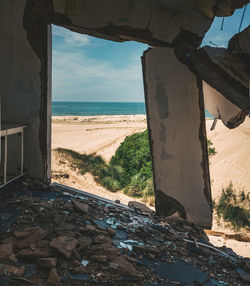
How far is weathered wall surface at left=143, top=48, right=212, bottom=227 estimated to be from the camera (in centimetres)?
374

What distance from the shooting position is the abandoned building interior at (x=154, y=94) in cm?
272

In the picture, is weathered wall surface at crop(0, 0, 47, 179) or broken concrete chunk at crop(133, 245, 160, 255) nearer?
broken concrete chunk at crop(133, 245, 160, 255)

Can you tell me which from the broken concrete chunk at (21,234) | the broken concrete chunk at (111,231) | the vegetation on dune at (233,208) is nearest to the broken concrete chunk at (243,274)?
the broken concrete chunk at (111,231)

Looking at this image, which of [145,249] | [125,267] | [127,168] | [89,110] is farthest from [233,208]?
[89,110]

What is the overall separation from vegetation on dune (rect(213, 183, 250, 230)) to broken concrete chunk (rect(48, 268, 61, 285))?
5259 mm

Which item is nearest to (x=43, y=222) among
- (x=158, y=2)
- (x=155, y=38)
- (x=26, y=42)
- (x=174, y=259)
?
(x=174, y=259)

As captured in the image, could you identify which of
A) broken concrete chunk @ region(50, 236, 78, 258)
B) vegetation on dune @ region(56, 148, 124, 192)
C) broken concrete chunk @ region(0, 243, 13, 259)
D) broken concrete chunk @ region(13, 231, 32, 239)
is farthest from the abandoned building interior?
vegetation on dune @ region(56, 148, 124, 192)

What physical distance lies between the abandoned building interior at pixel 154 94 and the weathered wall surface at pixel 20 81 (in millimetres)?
15

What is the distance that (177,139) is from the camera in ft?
12.6

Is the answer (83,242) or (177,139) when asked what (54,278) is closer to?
(83,242)

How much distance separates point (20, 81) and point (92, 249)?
2733 mm

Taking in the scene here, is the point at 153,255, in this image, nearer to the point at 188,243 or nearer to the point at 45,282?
the point at 188,243

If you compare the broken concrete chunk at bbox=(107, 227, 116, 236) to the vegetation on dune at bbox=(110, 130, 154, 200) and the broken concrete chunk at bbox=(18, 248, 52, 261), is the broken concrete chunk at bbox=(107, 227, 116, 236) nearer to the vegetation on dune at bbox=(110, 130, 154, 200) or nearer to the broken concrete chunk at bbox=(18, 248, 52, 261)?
the broken concrete chunk at bbox=(18, 248, 52, 261)

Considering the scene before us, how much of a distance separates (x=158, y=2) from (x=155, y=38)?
480mm
